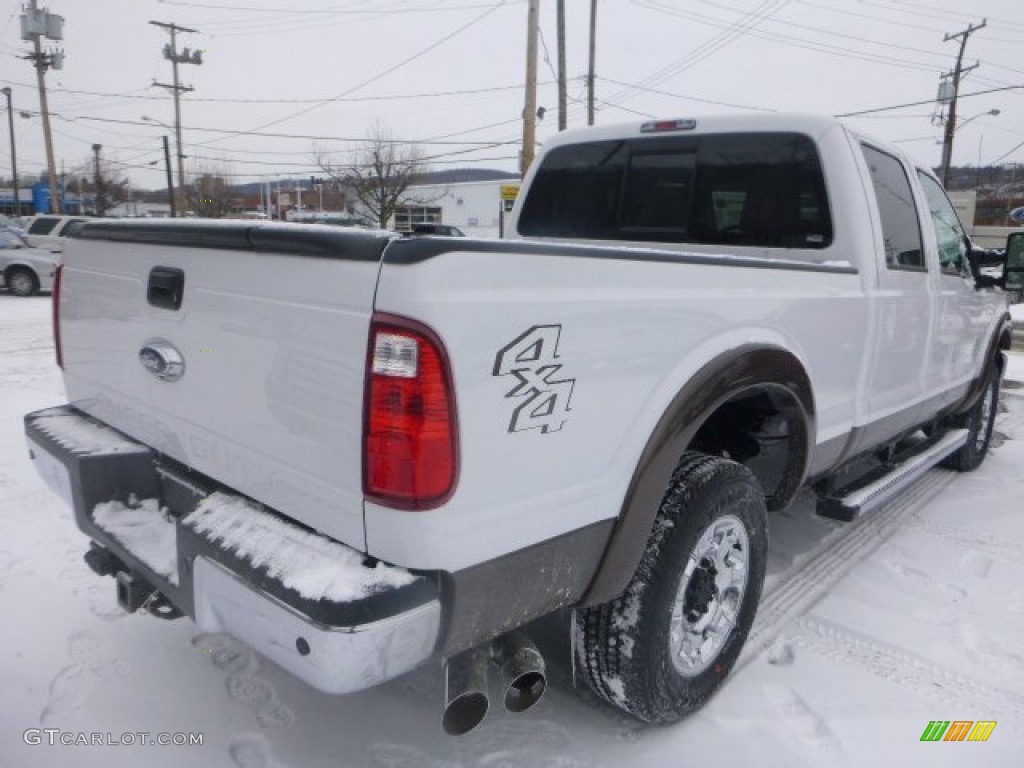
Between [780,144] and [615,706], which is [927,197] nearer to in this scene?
[780,144]

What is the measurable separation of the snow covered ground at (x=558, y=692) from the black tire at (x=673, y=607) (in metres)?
0.15

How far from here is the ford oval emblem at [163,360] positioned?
7.01 feet

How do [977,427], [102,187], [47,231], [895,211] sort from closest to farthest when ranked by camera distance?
[895,211] < [977,427] < [47,231] < [102,187]

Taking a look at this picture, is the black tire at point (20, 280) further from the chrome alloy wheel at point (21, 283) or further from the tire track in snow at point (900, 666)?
the tire track in snow at point (900, 666)

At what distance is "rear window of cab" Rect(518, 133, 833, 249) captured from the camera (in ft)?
11.0

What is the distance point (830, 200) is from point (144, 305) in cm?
272

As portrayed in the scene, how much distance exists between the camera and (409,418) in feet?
5.21

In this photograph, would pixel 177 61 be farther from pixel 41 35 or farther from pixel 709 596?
pixel 709 596

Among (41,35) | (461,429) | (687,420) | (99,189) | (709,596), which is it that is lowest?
(709,596)

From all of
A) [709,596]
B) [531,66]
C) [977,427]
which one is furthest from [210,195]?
[709,596]

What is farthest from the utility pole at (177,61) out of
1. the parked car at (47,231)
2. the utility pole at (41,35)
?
the parked car at (47,231)

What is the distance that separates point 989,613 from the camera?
3293mm

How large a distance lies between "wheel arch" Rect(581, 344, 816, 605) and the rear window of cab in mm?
880

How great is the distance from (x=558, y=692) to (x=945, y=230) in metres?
3.46
